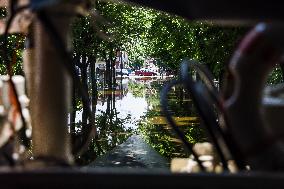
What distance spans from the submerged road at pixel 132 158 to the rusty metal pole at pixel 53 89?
10.7m

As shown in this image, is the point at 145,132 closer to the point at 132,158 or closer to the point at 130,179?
the point at 132,158

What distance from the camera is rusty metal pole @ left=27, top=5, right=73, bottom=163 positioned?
8.03 feet

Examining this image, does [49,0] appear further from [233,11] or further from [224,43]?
[224,43]

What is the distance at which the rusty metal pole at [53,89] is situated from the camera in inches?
96.3

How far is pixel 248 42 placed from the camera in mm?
2164

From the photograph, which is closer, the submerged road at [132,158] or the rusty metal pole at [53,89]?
the rusty metal pole at [53,89]

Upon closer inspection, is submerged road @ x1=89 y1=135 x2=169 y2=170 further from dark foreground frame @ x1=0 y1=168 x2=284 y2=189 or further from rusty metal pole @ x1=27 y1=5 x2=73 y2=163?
dark foreground frame @ x1=0 y1=168 x2=284 y2=189

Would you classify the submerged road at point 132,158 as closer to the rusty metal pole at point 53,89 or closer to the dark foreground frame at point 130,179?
the rusty metal pole at point 53,89

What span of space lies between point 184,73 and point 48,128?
941 millimetres

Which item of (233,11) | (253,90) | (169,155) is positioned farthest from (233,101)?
(169,155)

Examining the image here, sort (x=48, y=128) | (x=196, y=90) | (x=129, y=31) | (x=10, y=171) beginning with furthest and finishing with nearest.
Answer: (x=129, y=31)
(x=196, y=90)
(x=48, y=128)
(x=10, y=171)

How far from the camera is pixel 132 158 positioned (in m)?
15.2

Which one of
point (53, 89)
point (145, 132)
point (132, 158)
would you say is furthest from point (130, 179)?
point (145, 132)

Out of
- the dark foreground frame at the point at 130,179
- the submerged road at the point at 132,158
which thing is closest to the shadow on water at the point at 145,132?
the submerged road at the point at 132,158
